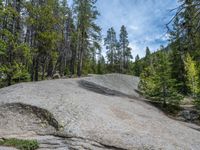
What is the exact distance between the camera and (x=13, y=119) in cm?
1246

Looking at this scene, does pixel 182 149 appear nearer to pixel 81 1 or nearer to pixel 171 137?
pixel 171 137

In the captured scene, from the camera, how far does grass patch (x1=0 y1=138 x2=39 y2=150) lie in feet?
31.8

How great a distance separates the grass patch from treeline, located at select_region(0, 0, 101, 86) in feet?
27.0

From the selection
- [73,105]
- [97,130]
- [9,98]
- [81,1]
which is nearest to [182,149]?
[97,130]

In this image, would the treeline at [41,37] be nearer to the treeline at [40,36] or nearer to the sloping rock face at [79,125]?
the treeline at [40,36]

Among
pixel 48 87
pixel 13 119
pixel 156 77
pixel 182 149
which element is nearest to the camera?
pixel 182 149

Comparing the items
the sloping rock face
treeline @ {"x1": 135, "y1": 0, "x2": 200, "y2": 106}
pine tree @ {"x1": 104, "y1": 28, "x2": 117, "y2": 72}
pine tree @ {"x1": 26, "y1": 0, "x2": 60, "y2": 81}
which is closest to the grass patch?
the sloping rock face

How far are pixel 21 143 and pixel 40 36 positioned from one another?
20294mm

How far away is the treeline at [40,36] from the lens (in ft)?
68.3

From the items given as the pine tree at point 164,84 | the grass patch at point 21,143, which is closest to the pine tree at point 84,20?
the pine tree at point 164,84

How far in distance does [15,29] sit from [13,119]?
16106 millimetres

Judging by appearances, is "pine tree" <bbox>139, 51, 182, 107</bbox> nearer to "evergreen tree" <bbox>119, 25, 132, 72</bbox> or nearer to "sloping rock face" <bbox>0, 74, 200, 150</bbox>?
"sloping rock face" <bbox>0, 74, 200, 150</bbox>

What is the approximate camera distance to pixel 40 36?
94.2 ft

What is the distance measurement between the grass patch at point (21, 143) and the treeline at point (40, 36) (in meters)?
8.24
